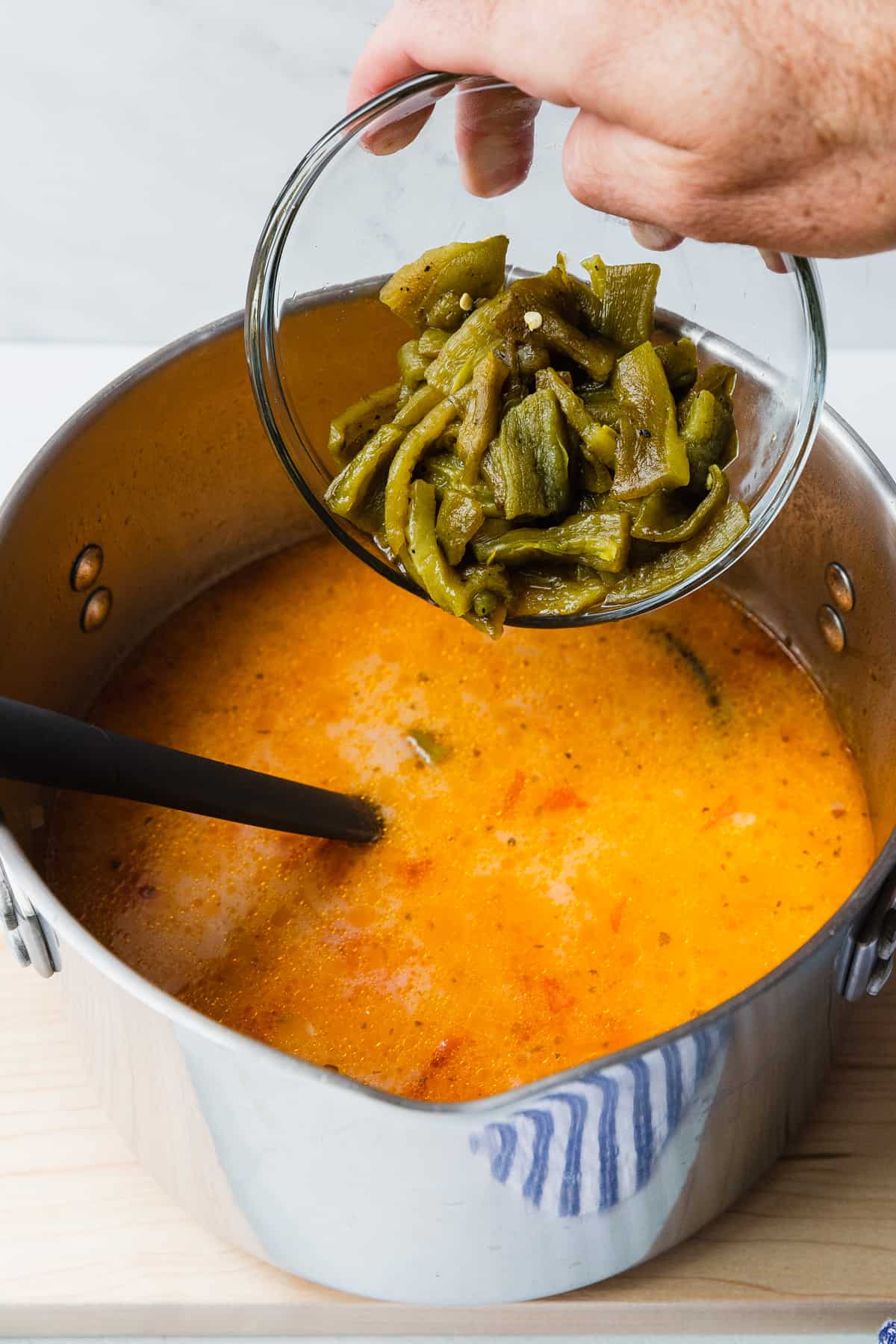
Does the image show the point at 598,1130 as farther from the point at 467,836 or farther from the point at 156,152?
the point at 156,152

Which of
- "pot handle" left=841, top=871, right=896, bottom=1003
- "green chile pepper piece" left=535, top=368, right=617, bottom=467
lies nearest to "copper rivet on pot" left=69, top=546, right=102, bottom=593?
"green chile pepper piece" left=535, top=368, right=617, bottom=467

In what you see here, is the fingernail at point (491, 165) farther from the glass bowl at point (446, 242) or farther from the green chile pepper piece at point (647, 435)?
the green chile pepper piece at point (647, 435)

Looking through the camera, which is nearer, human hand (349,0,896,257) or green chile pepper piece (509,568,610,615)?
human hand (349,0,896,257)

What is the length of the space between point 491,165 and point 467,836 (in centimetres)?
54

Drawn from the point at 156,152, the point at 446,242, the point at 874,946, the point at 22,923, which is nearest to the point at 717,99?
the point at 446,242

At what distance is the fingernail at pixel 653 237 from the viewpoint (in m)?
0.97

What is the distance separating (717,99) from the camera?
0.71m

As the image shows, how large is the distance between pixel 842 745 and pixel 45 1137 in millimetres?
762

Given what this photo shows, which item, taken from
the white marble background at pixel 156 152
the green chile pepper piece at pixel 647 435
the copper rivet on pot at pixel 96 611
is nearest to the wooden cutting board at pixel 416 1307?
the copper rivet on pot at pixel 96 611

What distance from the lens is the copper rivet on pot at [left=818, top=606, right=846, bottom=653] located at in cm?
123

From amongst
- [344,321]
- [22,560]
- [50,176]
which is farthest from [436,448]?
[50,176]

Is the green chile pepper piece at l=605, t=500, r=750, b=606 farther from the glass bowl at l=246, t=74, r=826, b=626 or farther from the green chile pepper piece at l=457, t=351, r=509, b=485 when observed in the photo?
the green chile pepper piece at l=457, t=351, r=509, b=485

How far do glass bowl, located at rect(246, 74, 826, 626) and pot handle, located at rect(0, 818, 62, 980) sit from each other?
0.34 m

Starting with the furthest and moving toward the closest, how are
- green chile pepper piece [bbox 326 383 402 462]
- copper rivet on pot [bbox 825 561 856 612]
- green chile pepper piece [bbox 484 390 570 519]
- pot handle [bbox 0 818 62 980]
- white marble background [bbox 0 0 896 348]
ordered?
white marble background [bbox 0 0 896 348] < copper rivet on pot [bbox 825 561 856 612] < green chile pepper piece [bbox 326 383 402 462] < green chile pepper piece [bbox 484 390 570 519] < pot handle [bbox 0 818 62 980]
